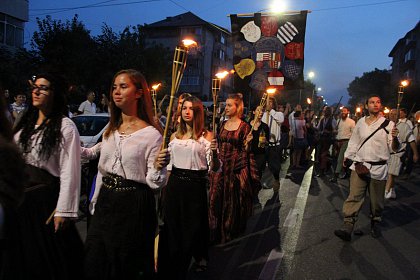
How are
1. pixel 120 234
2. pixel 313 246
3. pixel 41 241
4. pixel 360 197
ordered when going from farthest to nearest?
1. pixel 360 197
2. pixel 313 246
3. pixel 120 234
4. pixel 41 241

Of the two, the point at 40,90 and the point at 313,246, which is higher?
the point at 40,90

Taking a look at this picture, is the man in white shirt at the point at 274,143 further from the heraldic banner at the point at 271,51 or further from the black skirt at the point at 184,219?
the black skirt at the point at 184,219

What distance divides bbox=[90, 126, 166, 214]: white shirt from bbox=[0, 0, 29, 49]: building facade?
27323mm

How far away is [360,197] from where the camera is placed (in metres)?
5.95

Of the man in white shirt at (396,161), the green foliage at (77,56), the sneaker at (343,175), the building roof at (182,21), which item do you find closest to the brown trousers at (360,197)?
the man in white shirt at (396,161)

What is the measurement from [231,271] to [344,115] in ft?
27.8

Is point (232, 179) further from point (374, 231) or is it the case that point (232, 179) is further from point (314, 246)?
point (374, 231)

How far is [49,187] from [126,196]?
0.55m

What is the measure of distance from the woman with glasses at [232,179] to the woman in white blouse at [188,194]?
0.96 meters

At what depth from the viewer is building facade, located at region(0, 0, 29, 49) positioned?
90.1 ft

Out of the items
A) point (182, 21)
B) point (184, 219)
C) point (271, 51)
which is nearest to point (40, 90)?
point (184, 219)

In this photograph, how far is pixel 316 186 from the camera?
10094 millimetres

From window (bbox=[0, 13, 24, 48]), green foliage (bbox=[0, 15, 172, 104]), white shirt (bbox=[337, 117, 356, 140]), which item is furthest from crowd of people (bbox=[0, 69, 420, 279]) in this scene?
window (bbox=[0, 13, 24, 48])

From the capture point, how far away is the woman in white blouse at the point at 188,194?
4066 mm
